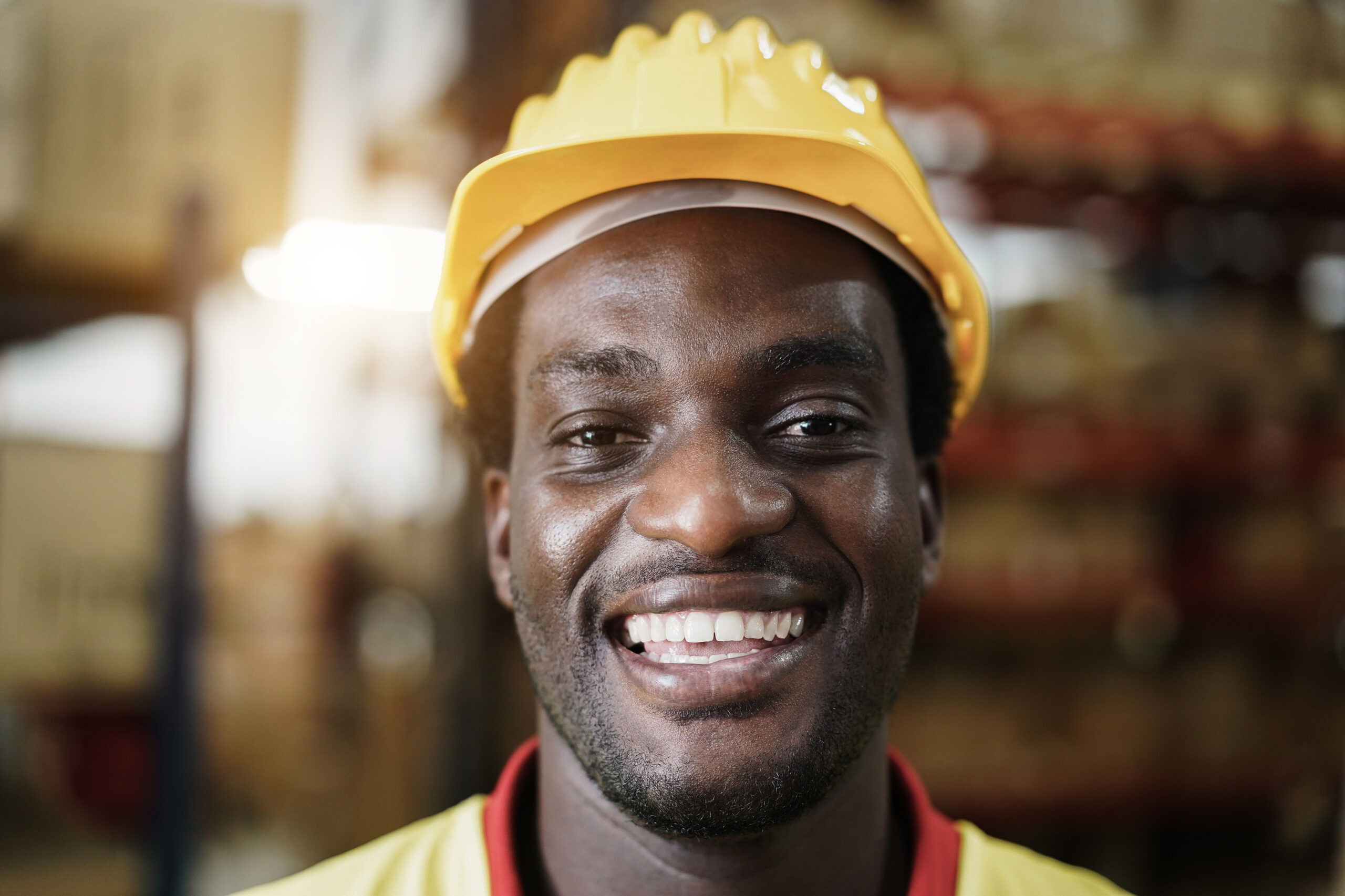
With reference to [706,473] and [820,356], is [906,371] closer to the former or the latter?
[820,356]

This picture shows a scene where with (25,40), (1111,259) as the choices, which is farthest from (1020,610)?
(25,40)

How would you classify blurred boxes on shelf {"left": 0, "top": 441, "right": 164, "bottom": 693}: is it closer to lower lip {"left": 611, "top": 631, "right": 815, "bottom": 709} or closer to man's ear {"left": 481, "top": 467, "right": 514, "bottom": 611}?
man's ear {"left": 481, "top": 467, "right": 514, "bottom": 611}

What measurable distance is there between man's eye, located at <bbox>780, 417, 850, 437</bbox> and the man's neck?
0.47 m

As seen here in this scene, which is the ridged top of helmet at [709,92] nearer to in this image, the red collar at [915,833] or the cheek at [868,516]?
the cheek at [868,516]

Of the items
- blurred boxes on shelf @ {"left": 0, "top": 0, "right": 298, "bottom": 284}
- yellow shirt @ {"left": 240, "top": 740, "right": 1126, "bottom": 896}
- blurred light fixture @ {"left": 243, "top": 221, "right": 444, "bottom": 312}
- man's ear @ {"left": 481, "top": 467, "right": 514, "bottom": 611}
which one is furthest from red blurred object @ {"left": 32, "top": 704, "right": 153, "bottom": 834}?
blurred light fixture @ {"left": 243, "top": 221, "right": 444, "bottom": 312}

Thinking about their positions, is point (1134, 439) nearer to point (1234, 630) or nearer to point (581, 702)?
point (1234, 630)

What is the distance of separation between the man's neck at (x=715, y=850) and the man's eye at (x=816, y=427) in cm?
47

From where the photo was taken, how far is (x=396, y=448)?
668 centimetres

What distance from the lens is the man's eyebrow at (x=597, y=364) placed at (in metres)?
1.31

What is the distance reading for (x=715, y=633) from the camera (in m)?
1.25

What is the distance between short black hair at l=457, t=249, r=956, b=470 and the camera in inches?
60.6

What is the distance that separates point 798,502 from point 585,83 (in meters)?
0.69

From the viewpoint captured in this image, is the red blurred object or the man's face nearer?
the man's face

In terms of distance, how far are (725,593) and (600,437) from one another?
0.95 feet
